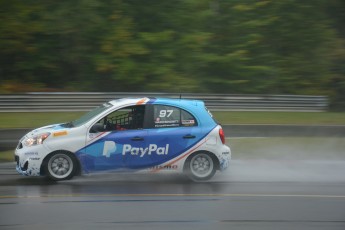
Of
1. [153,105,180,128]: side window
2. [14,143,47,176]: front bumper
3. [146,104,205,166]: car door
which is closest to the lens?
[14,143,47,176]: front bumper

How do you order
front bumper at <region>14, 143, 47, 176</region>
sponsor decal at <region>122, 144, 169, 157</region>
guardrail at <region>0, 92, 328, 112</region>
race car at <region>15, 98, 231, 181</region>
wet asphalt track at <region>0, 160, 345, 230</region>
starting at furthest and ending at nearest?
1. guardrail at <region>0, 92, 328, 112</region>
2. sponsor decal at <region>122, 144, 169, 157</region>
3. race car at <region>15, 98, 231, 181</region>
4. front bumper at <region>14, 143, 47, 176</region>
5. wet asphalt track at <region>0, 160, 345, 230</region>

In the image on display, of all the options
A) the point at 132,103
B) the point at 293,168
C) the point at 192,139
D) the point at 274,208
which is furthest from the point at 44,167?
the point at 293,168

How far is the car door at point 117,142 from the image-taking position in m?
10.8

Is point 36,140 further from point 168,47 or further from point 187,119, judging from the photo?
point 168,47

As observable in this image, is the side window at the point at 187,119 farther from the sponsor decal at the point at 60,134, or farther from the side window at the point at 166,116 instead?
the sponsor decal at the point at 60,134

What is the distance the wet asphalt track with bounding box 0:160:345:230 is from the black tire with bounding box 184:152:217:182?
232 mm

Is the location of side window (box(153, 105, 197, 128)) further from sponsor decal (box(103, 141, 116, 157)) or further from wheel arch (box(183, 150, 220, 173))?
sponsor decal (box(103, 141, 116, 157))

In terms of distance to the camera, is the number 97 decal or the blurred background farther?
the blurred background

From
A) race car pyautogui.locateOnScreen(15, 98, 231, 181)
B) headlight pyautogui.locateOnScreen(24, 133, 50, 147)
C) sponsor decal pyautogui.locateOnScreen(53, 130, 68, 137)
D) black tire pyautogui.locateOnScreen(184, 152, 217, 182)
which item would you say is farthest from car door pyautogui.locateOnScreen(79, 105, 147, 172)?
black tire pyautogui.locateOnScreen(184, 152, 217, 182)

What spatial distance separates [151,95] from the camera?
2161cm

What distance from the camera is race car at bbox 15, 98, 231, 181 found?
10789 millimetres

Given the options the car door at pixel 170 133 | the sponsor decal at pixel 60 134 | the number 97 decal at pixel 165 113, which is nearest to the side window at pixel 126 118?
the car door at pixel 170 133

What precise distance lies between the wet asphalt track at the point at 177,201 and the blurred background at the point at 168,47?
1184 cm

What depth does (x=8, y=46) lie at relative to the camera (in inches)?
946
